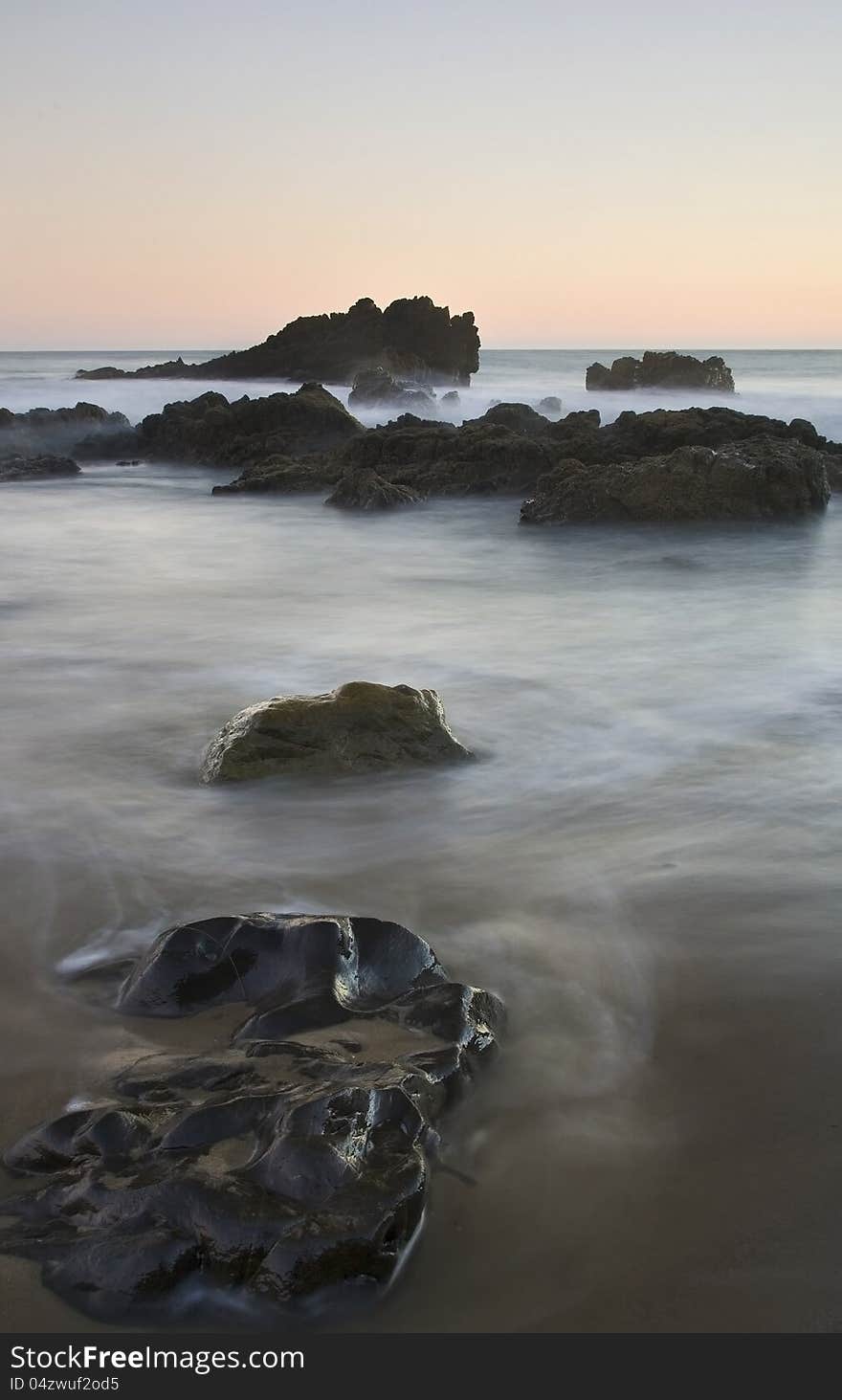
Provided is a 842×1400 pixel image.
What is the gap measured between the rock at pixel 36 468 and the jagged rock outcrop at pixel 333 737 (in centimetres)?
1340

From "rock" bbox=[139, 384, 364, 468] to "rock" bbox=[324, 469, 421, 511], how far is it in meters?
3.85

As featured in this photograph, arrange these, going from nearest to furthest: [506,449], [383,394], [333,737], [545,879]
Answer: [545,879] → [333,737] → [506,449] → [383,394]

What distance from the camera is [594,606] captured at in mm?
8445

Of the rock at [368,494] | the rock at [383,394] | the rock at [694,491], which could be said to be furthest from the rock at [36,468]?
the rock at [383,394]

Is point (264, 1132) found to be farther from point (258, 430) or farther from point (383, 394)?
point (383, 394)

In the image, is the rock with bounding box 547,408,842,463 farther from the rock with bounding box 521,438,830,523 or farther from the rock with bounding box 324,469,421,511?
the rock with bounding box 324,469,421,511

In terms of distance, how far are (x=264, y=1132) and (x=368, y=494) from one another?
11.5m

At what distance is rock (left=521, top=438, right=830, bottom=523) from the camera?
11.7 m

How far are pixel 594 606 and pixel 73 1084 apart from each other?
6389mm

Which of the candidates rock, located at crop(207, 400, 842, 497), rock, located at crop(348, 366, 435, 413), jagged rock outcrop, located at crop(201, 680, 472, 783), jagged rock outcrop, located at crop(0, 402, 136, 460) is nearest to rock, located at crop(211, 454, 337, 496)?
rock, located at crop(207, 400, 842, 497)

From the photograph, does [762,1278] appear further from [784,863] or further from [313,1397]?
[784,863]

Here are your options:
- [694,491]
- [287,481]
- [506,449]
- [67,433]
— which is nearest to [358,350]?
[67,433]

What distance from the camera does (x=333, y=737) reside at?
4.55 metres

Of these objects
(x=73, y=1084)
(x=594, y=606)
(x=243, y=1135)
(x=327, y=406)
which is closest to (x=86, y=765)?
(x=73, y=1084)
